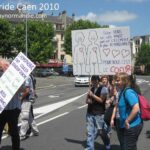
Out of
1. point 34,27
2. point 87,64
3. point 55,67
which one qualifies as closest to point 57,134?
point 87,64

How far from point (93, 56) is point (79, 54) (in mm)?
310

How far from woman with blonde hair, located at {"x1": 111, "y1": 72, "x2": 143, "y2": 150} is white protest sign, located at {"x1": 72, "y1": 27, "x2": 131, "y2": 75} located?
2.79m

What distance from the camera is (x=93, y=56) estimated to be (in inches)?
384

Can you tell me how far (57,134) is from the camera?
1179 cm

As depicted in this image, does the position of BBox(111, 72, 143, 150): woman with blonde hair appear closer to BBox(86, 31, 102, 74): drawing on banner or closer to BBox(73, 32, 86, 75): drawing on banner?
BBox(86, 31, 102, 74): drawing on banner

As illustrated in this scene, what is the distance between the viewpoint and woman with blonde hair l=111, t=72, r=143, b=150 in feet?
21.7

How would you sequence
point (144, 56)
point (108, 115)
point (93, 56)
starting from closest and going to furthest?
point (108, 115) < point (93, 56) < point (144, 56)

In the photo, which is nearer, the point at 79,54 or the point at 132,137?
the point at 132,137

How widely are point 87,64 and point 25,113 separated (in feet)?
6.27

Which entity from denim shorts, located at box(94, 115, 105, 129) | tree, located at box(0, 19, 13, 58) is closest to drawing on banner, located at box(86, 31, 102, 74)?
denim shorts, located at box(94, 115, 105, 129)

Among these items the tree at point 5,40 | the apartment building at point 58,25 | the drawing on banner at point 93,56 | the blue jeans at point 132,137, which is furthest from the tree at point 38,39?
the blue jeans at point 132,137

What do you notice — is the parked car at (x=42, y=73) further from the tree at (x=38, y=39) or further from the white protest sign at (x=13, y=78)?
the white protest sign at (x=13, y=78)

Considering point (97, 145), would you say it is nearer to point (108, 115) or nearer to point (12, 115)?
point (108, 115)

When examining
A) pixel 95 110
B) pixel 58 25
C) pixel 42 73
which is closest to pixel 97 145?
pixel 95 110
